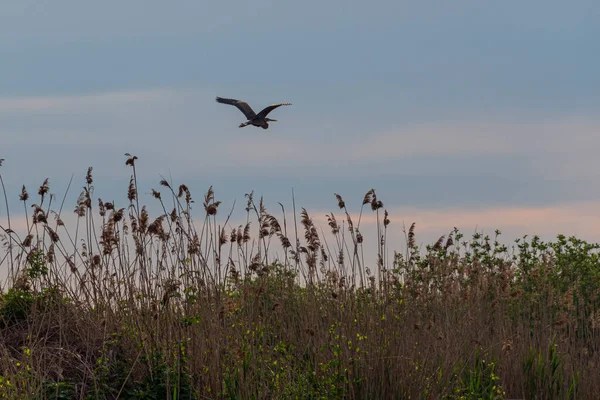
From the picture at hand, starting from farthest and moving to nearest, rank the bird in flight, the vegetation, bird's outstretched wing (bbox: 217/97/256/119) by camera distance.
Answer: bird's outstretched wing (bbox: 217/97/256/119), the bird in flight, the vegetation

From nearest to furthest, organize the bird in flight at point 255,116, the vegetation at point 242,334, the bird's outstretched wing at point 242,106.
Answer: the vegetation at point 242,334 < the bird in flight at point 255,116 < the bird's outstretched wing at point 242,106

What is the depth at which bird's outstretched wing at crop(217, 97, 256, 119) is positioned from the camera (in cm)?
1125

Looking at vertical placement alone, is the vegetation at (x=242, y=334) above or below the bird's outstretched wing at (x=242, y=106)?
below

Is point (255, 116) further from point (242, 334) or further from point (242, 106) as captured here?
point (242, 334)

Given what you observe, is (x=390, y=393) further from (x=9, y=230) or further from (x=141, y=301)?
(x=9, y=230)

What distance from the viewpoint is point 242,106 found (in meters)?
11.4

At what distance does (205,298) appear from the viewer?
762 cm

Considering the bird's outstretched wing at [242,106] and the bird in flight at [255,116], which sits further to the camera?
the bird's outstretched wing at [242,106]

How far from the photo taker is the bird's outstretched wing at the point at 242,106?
1125 centimetres

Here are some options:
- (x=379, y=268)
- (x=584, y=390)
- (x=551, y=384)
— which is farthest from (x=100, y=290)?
(x=584, y=390)

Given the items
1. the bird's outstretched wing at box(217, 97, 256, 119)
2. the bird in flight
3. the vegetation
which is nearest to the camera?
the vegetation

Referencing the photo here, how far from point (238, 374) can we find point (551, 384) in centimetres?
404

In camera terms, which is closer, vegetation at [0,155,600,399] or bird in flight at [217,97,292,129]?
vegetation at [0,155,600,399]

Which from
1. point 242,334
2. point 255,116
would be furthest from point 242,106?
point 242,334
